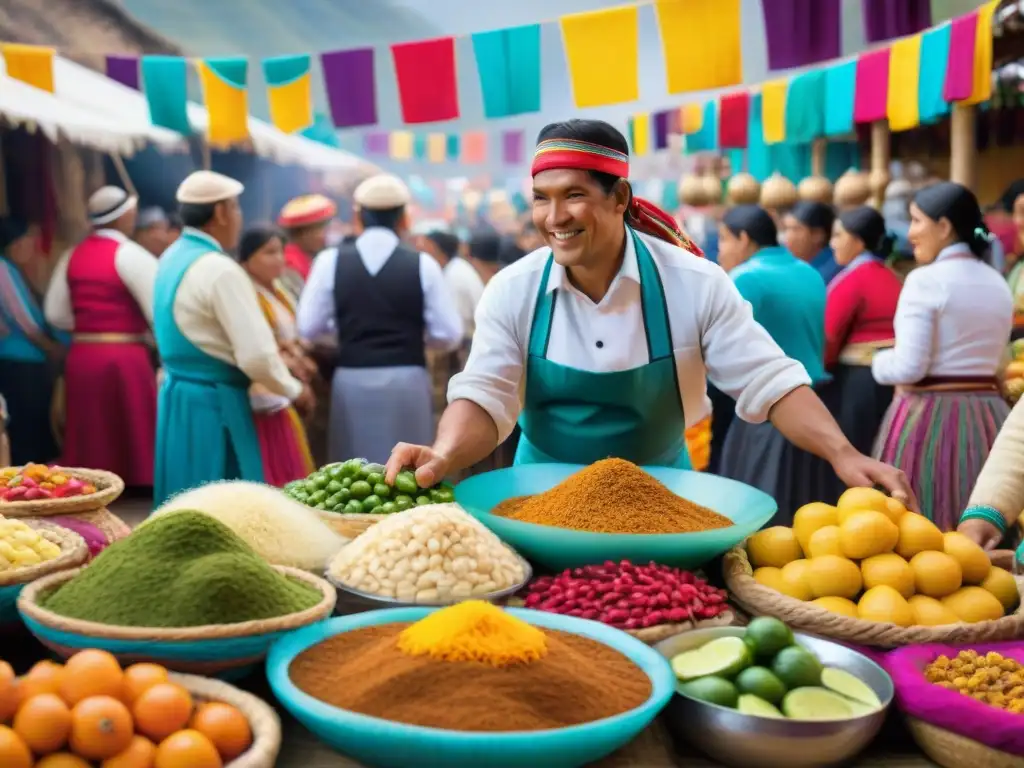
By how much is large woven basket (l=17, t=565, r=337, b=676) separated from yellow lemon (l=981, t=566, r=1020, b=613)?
3.33 ft

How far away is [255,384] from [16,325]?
2.09m

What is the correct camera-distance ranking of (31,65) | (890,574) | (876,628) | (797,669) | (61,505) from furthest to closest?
(31,65) < (61,505) < (890,574) < (876,628) < (797,669)

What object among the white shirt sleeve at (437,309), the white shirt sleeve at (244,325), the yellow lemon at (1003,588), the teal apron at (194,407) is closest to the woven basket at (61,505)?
the yellow lemon at (1003,588)

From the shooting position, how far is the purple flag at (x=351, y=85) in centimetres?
561

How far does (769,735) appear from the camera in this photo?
1.13 metres

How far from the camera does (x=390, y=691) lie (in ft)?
3.70

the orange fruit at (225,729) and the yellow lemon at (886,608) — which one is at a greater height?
the orange fruit at (225,729)

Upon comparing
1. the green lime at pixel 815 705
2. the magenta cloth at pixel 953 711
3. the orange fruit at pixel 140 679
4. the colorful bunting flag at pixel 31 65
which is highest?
the colorful bunting flag at pixel 31 65

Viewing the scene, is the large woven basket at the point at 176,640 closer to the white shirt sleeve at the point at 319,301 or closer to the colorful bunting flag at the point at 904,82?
the white shirt sleeve at the point at 319,301

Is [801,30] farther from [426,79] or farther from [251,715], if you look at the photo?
[251,715]

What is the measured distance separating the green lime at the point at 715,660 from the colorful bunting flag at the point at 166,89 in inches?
208

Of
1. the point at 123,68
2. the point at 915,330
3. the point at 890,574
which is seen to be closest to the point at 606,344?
the point at 890,574

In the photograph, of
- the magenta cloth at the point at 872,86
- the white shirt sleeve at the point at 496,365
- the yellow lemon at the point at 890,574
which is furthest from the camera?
the magenta cloth at the point at 872,86

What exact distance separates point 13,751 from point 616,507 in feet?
3.03
